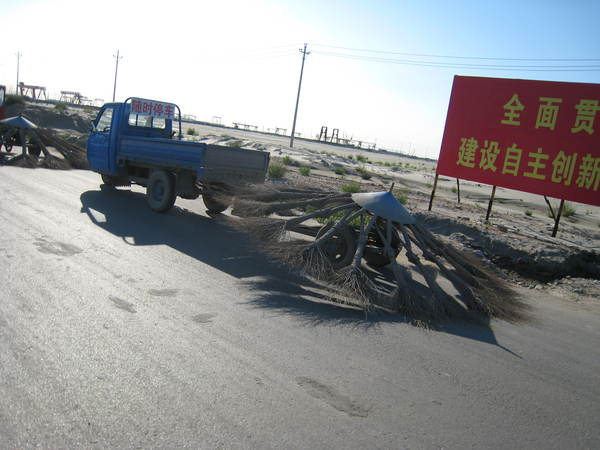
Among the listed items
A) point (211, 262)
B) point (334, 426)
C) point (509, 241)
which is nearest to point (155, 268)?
point (211, 262)

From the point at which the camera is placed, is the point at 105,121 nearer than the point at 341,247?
No

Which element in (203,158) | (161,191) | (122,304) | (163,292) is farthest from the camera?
(161,191)

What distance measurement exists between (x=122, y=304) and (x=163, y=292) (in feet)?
1.89

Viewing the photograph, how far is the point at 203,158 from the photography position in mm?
9117

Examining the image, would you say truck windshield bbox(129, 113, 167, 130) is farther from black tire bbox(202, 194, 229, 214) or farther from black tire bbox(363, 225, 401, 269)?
black tire bbox(363, 225, 401, 269)

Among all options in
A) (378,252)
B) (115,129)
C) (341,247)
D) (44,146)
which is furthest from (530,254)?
(44,146)

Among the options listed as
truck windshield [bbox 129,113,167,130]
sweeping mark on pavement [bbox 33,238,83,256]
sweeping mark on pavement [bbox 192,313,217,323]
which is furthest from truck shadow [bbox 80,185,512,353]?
truck windshield [bbox 129,113,167,130]

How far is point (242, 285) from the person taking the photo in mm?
6055

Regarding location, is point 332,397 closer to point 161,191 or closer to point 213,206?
point 213,206

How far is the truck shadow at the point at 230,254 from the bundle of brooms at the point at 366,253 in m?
0.21

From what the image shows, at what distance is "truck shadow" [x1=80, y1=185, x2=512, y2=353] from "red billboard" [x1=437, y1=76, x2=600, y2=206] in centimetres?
649

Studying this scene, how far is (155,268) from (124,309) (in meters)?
1.52

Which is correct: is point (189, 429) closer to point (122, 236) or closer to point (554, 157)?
point (122, 236)

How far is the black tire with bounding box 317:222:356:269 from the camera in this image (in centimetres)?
700
